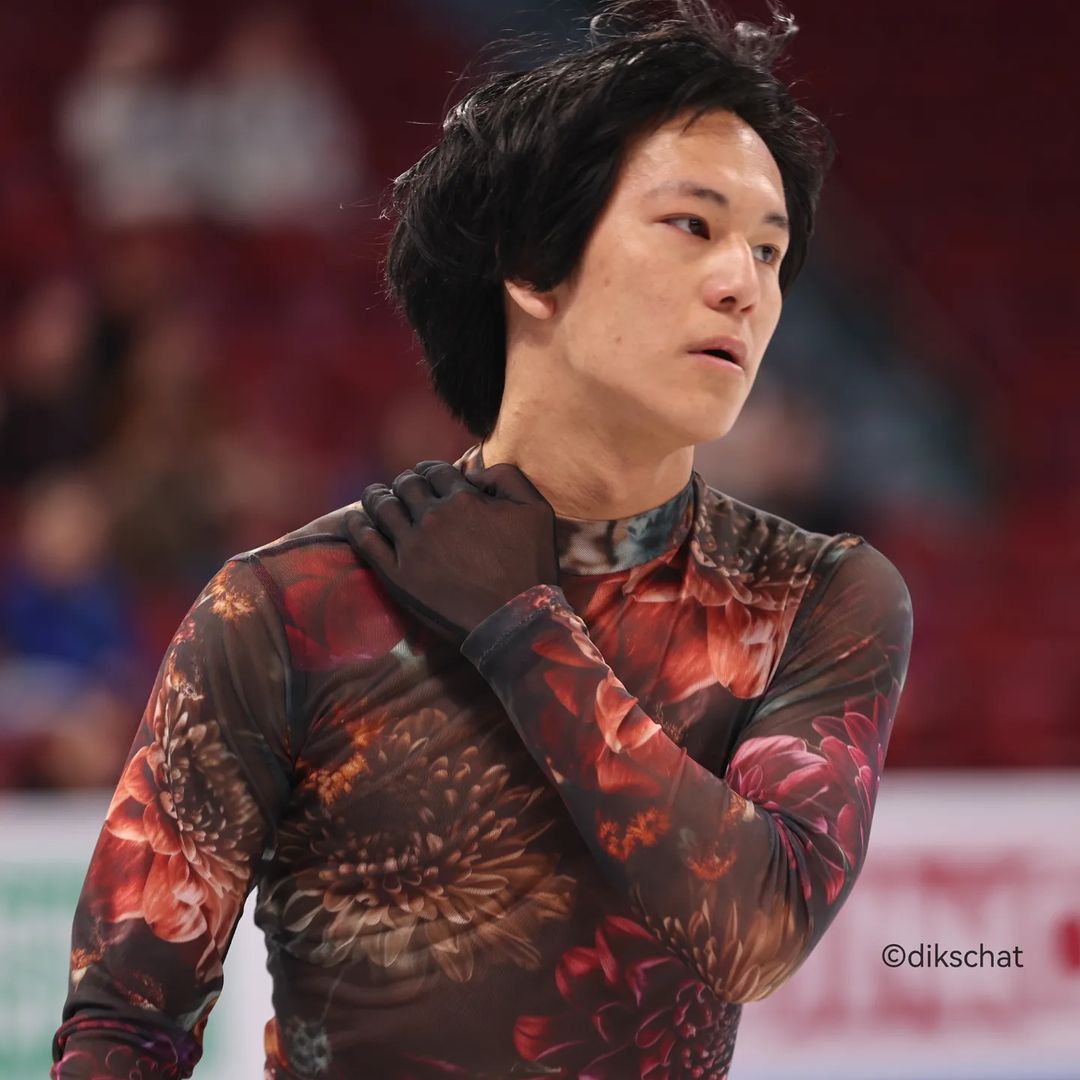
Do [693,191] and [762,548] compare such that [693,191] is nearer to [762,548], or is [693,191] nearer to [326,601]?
[762,548]

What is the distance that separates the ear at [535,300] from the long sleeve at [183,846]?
0.46 meters

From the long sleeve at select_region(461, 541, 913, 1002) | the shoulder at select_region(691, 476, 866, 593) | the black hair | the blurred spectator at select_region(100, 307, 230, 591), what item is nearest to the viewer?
the long sleeve at select_region(461, 541, 913, 1002)

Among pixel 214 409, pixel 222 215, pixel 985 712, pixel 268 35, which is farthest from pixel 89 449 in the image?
pixel 985 712

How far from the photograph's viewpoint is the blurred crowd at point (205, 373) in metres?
5.96

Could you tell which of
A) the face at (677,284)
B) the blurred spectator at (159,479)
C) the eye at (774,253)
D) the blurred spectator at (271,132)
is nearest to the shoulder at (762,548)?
the face at (677,284)

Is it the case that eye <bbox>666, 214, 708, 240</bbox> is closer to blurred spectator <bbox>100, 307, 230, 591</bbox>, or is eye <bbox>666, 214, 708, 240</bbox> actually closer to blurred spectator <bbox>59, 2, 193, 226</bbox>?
blurred spectator <bbox>100, 307, 230, 591</bbox>

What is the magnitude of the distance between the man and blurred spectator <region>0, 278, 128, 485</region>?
4.44 meters

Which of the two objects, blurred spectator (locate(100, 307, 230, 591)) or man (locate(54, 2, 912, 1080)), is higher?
blurred spectator (locate(100, 307, 230, 591))

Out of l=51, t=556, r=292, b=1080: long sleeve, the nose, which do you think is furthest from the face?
l=51, t=556, r=292, b=1080: long sleeve

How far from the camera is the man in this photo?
171 centimetres

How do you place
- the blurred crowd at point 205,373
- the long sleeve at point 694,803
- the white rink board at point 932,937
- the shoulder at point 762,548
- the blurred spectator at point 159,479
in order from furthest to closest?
the blurred spectator at point 159,479 → the blurred crowd at point 205,373 → the white rink board at point 932,937 → the shoulder at point 762,548 → the long sleeve at point 694,803

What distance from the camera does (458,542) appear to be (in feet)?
5.85

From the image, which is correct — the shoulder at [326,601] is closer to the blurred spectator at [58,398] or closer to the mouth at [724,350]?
the mouth at [724,350]

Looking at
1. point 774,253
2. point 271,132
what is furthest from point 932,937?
point 271,132
